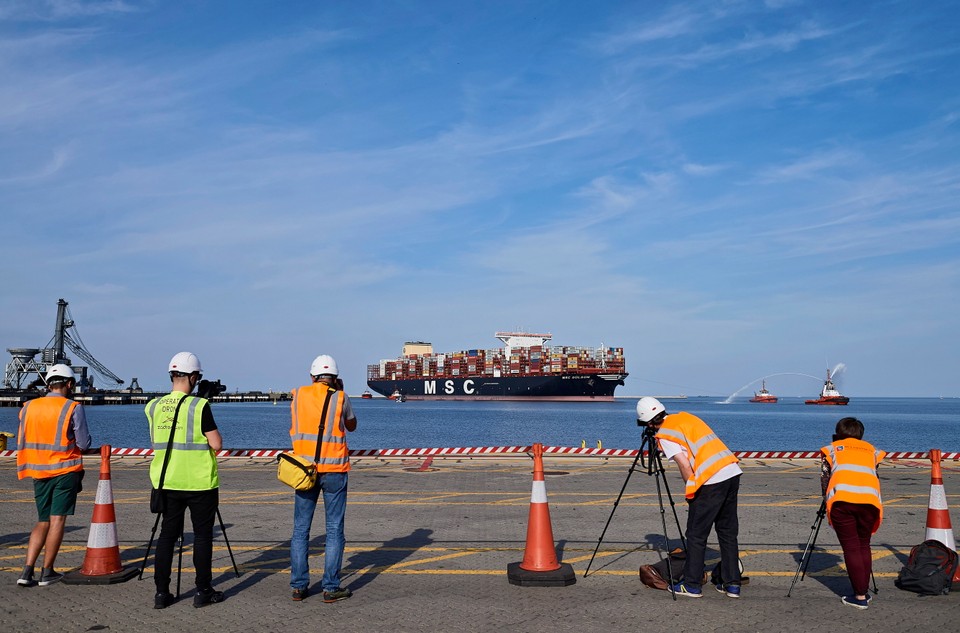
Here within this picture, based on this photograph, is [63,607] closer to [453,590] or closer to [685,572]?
[453,590]

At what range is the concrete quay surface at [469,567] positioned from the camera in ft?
20.1

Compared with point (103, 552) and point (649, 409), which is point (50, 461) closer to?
point (103, 552)

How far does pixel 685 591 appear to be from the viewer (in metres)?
6.90

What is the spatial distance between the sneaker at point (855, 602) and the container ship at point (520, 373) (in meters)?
136

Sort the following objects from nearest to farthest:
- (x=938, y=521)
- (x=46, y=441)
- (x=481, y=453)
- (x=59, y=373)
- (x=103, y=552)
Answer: (x=46, y=441), (x=103, y=552), (x=59, y=373), (x=938, y=521), (x=481, y=453)

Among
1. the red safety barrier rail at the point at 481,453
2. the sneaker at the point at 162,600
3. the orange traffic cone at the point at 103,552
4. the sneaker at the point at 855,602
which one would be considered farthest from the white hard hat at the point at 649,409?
the red safety barrier rail at the point at 481,453

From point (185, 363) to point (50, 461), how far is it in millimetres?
1768

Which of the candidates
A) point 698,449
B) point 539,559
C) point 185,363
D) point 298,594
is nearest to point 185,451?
point 185,363

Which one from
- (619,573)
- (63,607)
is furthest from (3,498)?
(619,573)

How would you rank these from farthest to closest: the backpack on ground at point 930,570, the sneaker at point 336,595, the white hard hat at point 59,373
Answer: the white hard hat at point 59,373, the backpack on ground at point 930,570, the sneaker at point 336,595

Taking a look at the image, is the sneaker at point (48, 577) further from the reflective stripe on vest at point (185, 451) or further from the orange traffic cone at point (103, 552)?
the reflective stripe on vest at point (185, 451)

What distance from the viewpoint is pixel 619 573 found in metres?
7.88

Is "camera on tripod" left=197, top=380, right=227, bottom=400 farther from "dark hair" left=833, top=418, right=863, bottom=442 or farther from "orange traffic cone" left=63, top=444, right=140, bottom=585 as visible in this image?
"dark hair" left=833, top=418, right=863, bottom=442

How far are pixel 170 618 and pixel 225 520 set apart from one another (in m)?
5.10
